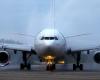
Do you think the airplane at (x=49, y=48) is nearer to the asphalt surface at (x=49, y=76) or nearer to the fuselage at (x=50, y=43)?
the fuselage at (x=50, y=43)

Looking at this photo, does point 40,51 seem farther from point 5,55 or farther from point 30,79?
point 30,79

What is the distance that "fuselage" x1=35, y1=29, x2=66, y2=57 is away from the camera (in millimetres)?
36750

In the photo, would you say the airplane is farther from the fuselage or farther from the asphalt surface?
the asphalt surface

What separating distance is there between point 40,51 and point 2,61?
18.7 ft

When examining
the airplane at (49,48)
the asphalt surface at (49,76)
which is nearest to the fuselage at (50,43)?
the airplane at (49,48)

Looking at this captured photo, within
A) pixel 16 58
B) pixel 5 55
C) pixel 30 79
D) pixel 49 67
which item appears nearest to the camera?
pixel 30 79

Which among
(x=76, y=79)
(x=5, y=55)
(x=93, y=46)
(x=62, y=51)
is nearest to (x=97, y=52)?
(x=93, y=46)

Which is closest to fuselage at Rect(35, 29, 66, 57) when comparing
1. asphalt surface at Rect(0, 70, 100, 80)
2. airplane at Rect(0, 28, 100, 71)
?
airplane at Rect(0, 28, 100, 71)

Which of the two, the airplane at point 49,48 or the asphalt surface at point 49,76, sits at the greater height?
the airplane at point 49,48

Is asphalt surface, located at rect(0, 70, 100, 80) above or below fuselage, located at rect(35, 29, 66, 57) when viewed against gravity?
below

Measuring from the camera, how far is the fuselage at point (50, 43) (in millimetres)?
36750

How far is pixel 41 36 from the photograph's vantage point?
3800 centimetres

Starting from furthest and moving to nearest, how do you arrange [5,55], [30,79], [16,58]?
[16,58], [5,55], [30,79]

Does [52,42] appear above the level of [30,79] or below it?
above
